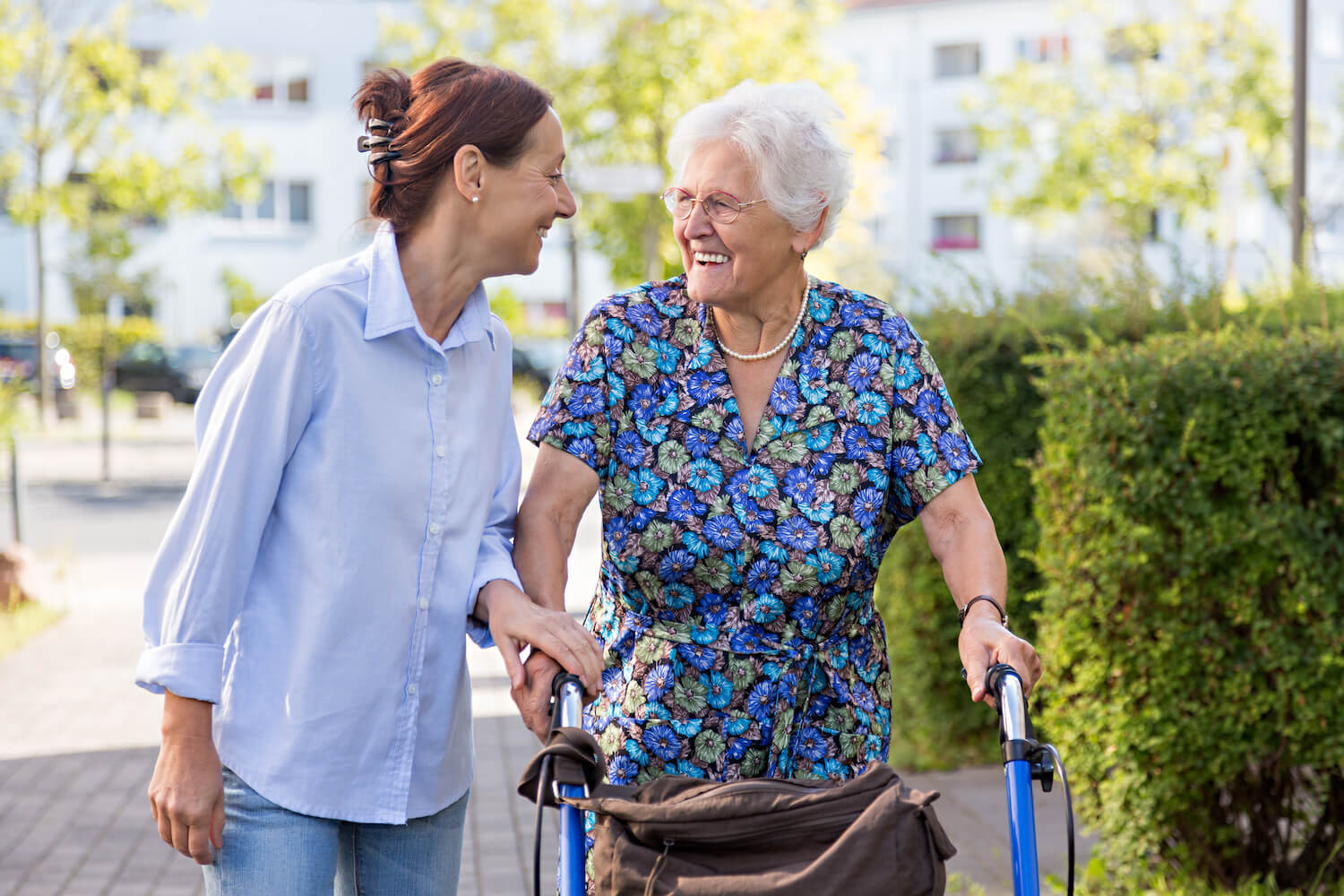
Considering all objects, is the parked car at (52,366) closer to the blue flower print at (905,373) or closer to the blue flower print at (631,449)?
the blue flower print at (631,449)

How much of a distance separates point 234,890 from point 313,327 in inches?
33.2

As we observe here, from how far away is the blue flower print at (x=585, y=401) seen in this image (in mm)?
2426

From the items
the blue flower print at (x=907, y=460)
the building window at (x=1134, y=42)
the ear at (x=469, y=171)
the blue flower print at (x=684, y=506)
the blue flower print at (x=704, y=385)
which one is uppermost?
the building window at (x=1134, y=42)

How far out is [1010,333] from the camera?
18.6 feet

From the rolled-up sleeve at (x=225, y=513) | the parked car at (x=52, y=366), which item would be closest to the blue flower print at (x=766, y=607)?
the rolled-up sleeve at (x=225, y=513)

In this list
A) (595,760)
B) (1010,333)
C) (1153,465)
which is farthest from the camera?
(1010,333)

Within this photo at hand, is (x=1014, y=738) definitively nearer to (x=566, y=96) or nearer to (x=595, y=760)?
(x=595, y=760)

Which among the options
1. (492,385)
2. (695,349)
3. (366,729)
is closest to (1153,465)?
(695,349)

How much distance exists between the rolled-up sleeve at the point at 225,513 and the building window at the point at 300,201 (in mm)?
39236

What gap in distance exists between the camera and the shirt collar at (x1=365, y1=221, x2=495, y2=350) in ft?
7.14

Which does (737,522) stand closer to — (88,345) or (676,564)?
(676,564)

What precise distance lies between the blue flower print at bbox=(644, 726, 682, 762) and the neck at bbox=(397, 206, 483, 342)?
760 mm

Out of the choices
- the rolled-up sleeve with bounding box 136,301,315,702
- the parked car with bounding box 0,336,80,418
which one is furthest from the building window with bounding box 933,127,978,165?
the rolled-up sleeve with bounding box 136,301,315,702

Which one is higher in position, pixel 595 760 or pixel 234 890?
pixel 595 760
